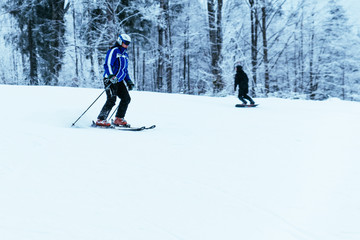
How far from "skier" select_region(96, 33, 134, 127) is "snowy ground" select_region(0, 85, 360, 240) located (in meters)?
0.59

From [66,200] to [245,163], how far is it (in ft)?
7.24

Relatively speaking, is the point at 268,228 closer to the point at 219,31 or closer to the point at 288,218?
the point at 288,218

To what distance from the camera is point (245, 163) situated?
366 centimetres

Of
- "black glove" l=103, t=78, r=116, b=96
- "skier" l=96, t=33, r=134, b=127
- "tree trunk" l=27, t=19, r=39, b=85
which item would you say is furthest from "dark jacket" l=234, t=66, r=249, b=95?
"tree trunk" l=27, t=19, r=39, b=85

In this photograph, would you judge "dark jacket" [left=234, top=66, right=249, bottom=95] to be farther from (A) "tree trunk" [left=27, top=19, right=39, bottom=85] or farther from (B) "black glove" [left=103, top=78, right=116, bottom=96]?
(A) "tree trunk" [left=27, top=19, right=39, bottom=85]

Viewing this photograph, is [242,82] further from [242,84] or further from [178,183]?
[178,183]

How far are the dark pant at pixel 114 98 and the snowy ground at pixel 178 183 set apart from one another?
0.56 meters

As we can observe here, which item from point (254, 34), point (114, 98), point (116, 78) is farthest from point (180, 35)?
point (116, 78)

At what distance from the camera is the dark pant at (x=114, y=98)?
5.68 m

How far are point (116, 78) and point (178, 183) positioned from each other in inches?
123

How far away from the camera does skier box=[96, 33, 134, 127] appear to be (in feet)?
17.9

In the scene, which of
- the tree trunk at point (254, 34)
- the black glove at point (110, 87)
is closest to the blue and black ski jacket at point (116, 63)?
the black glove at point (110, 87)

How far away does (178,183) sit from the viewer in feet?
9.77

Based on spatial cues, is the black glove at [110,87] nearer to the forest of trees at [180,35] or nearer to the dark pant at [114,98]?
the dark pant at [114,98]
